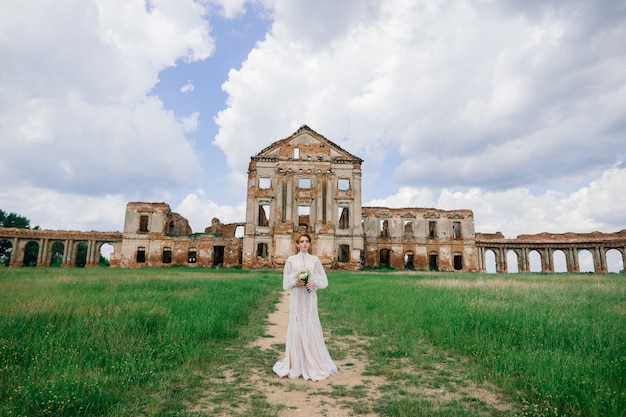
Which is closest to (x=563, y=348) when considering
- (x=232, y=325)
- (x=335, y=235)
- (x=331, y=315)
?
(x=331, y=315)

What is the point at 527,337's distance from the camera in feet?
19.1

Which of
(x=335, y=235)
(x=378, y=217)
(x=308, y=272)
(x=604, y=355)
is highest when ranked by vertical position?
(x=378, y=217)

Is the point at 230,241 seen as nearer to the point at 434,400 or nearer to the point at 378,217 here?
the point at 378,217

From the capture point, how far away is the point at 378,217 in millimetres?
38188

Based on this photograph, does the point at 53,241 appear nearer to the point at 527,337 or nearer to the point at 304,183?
the point at 304,183

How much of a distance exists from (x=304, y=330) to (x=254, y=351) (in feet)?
4.43

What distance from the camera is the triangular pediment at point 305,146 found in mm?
32781

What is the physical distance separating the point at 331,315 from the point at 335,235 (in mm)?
22450

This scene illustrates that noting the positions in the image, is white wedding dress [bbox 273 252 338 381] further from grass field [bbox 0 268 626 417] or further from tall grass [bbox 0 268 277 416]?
tall grass [bbox 0 268 277 416]

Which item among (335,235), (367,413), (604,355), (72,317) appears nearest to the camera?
(367,413)

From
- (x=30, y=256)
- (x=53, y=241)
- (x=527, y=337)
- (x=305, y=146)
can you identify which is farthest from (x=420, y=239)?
(x=30, y=256)

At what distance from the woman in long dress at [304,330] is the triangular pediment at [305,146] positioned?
1088 inches

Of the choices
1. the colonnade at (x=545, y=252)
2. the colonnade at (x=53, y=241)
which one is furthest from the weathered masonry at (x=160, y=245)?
the colonnade at (x=545, y=252)

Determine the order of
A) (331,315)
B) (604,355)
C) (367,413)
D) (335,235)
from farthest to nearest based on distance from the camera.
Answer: (335,235)
(331,315)
(604,355)
(367,413)
